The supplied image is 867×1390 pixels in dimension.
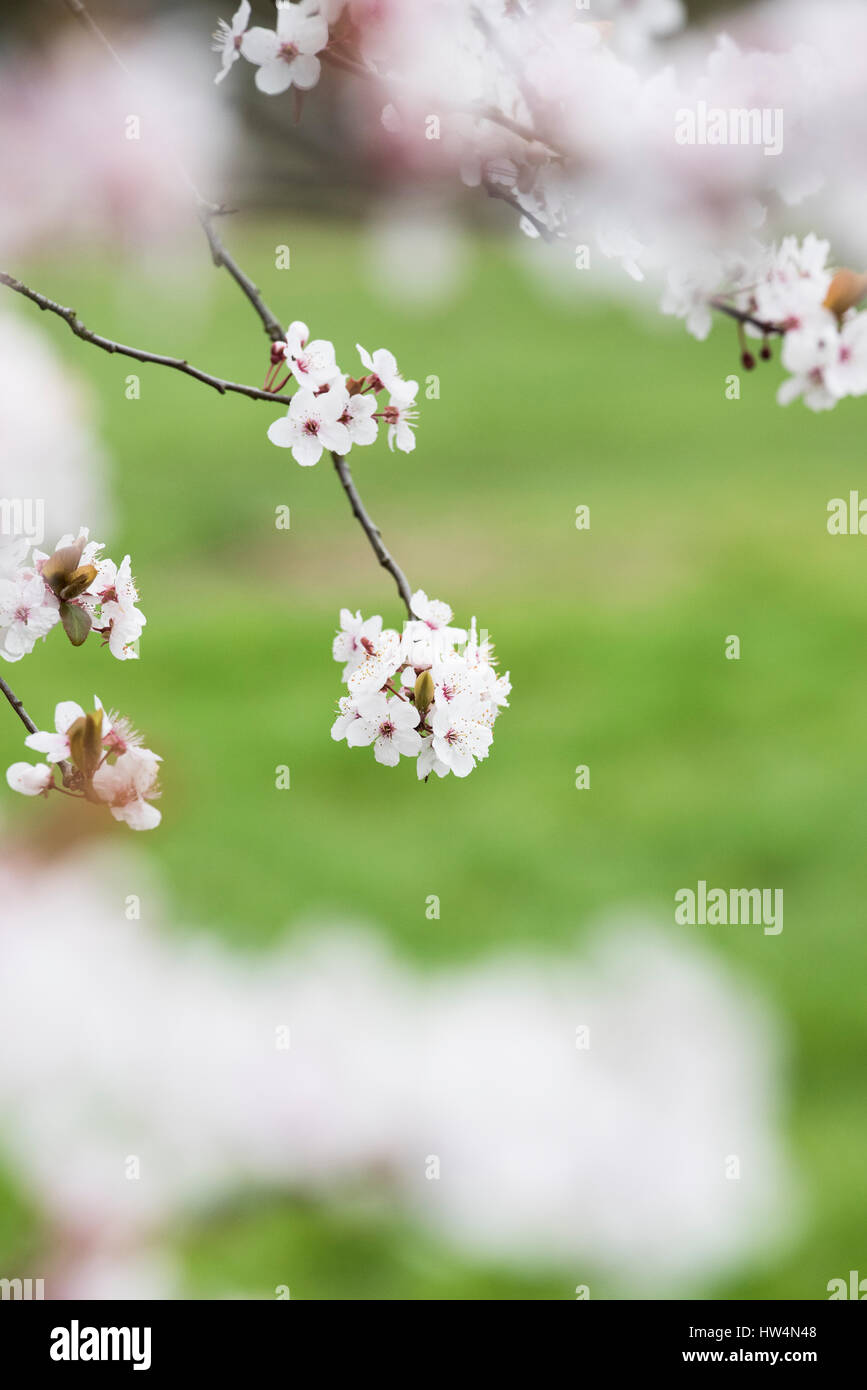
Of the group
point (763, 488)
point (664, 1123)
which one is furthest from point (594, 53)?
point (763, 488)

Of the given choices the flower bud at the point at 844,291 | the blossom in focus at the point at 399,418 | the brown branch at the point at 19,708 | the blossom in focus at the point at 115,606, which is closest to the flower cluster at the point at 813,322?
the flower bud at the point at 844,291

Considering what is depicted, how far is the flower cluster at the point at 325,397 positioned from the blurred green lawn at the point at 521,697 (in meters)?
1.51

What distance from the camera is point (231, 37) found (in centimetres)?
106

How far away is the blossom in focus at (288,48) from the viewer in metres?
0.98

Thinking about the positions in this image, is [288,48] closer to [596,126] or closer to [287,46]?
[287,46]

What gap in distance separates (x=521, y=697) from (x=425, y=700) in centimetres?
429

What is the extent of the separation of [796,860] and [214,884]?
1.63m

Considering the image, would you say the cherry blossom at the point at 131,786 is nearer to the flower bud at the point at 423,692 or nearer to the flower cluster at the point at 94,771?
the flower cluster at the point at 94,771

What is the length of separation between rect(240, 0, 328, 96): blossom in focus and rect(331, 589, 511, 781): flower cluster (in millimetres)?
419

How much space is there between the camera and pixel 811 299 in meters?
1.06

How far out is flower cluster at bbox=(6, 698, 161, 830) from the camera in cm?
90

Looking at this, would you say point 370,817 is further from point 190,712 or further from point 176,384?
point 176,384

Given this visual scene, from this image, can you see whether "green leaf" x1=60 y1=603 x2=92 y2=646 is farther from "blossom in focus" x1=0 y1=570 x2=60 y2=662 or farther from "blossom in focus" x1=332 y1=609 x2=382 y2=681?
"blossom in focus" x1=332 y1=609 x2=382 y2=681

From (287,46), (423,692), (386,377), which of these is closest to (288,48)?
(287,46)
